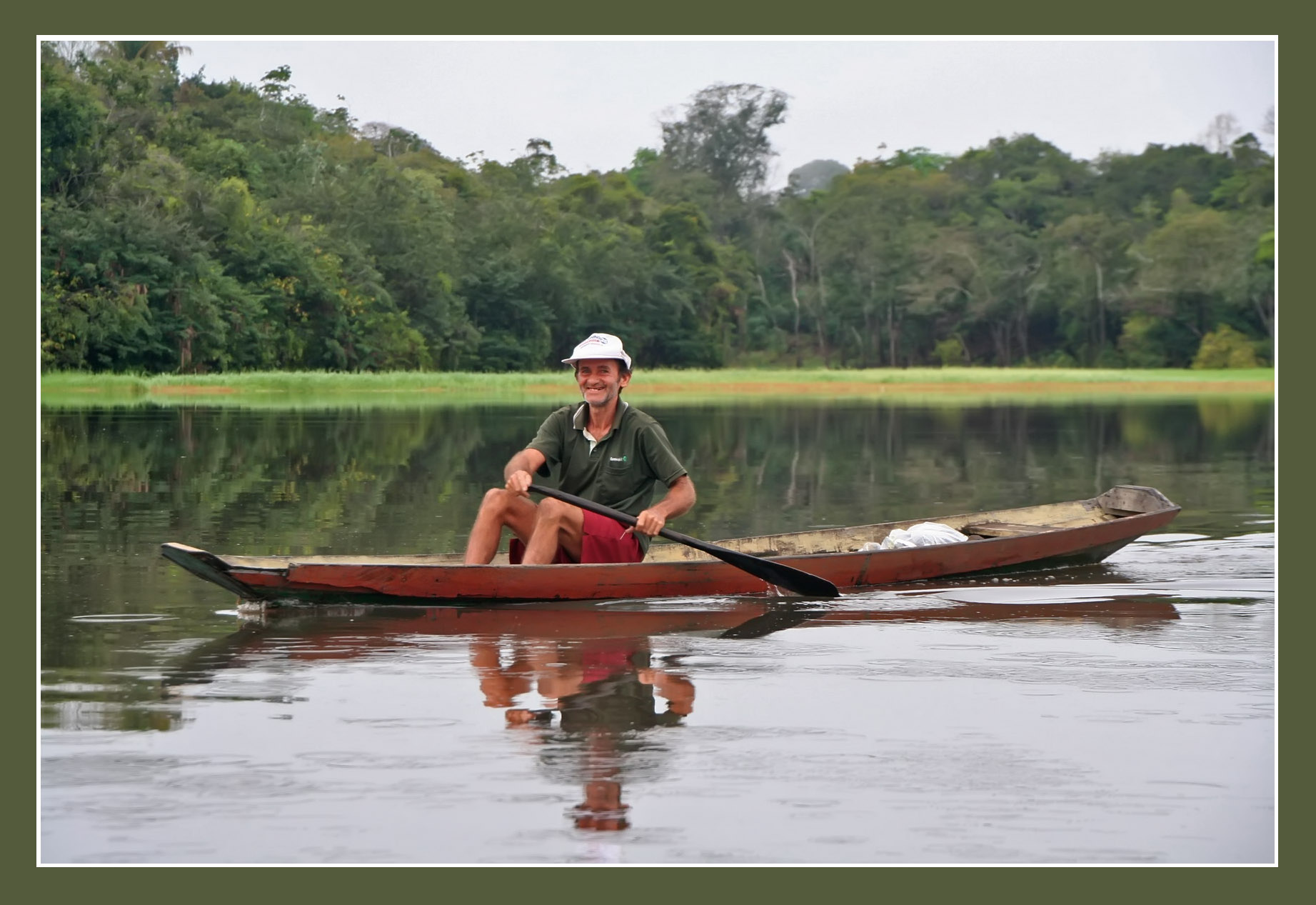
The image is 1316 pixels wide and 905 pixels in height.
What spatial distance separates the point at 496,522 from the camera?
27.6 feet

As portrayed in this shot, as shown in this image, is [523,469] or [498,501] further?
[498,501]

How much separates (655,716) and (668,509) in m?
2.25

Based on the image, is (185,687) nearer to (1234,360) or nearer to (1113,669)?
(1113,669)

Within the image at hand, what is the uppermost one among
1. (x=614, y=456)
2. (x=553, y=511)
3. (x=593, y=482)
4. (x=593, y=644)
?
(x=614, y=456)

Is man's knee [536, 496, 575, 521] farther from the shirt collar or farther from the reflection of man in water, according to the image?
the reflection of man in water

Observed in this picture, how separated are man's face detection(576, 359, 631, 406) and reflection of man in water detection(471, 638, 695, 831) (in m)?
1.23

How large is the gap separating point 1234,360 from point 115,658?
196ft

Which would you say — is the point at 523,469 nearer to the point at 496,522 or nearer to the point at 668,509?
the point at 496,522

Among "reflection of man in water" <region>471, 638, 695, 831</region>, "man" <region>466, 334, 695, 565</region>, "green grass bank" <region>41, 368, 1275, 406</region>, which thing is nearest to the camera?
"reflection of man in water" <region>471, 638, 695, 831</region>

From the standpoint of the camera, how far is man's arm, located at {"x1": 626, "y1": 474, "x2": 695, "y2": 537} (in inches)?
324

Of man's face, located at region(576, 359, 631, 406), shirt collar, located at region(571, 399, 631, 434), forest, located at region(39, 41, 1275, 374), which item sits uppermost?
forest, located at region(39, 41, 1275, 374)

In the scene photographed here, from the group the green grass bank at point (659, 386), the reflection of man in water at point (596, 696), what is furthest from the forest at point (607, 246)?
the reflection of man in water at point (596, 696)

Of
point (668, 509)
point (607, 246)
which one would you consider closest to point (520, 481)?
point (668, 509)

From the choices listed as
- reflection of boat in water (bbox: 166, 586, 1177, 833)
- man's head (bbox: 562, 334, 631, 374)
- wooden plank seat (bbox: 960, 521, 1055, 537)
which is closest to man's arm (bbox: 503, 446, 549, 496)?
man's head (bbox: 562, 334, 631, 374)
